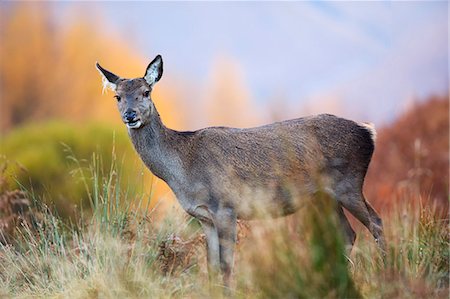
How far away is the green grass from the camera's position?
5.38m

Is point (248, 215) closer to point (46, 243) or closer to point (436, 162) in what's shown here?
point (46, 243)

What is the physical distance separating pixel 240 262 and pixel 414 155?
8056 millimetres

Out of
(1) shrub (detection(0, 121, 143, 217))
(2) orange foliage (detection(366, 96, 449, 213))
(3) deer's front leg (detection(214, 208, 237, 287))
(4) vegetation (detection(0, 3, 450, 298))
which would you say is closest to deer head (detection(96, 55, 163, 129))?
(4) vegetation (detection(0, 3, 450, 298))

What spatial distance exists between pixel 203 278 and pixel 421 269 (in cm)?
198

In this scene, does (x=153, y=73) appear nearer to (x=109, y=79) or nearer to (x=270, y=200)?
(x=109, y=79)

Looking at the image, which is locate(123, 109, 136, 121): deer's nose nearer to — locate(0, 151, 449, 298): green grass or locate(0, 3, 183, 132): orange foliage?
locate(0, 151, 449, 298): green grass

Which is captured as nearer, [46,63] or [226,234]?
[226,234]

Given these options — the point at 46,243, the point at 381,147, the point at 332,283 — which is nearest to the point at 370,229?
the point at 332,283

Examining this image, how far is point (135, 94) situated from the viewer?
7.49 meters

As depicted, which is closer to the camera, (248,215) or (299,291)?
(299,291)

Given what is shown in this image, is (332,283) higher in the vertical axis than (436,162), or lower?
higher

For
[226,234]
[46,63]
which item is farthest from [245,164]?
[46,63]

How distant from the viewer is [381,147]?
15.2 metres

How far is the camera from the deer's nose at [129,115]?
24.0 ft
